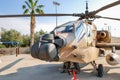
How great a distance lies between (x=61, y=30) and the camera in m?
7.90

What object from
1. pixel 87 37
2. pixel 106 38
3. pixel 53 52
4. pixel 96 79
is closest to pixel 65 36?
pixel 53 52

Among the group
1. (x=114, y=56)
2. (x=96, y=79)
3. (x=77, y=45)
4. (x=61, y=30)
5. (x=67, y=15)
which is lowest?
(x=96, y=79)

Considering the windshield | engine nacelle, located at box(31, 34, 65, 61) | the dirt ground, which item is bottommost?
the dirt ground

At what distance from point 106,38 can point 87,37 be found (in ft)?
7.38

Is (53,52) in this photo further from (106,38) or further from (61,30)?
(106,38)

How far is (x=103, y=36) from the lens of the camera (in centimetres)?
1048

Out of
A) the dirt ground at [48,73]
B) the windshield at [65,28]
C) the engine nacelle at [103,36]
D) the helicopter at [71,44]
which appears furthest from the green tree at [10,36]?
the windshield at [65,28]

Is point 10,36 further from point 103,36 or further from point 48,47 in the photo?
point 48,47

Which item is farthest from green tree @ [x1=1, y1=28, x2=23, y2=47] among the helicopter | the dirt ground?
the helicopter

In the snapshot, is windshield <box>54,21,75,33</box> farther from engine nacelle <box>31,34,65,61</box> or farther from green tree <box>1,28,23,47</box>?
green tree <box>1,28,23,47</box>

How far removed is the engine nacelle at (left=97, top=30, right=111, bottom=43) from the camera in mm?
10484

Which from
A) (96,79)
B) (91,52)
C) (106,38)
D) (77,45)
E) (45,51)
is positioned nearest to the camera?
(45,51)

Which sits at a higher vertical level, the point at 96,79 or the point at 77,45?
the point at 77,45

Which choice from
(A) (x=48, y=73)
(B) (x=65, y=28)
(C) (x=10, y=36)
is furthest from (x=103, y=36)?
(C) (x=10, y=36)
